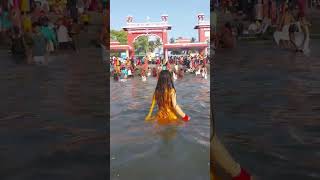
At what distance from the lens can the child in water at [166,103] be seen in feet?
16.4

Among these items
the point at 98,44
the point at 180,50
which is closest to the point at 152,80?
the point at 180,50

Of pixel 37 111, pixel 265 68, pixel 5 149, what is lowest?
pixel 5 149

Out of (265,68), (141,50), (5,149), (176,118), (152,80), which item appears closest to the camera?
(5,149)

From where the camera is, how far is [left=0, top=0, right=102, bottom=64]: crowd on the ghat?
155 inches

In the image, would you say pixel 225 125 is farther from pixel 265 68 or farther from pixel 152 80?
pixel 152 80

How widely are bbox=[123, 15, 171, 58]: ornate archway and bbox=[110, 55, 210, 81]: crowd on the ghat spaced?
0.58 feet

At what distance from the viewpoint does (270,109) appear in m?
4.06

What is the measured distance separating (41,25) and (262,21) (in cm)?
204

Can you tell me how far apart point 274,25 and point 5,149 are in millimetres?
2675

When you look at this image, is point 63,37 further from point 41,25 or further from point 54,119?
point 54,119

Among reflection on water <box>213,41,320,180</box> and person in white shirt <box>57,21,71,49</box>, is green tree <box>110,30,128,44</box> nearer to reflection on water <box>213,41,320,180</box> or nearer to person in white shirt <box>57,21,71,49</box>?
person in white shirt <box>57,21,71,49</box>

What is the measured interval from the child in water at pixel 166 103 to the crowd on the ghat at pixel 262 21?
42.9 inches

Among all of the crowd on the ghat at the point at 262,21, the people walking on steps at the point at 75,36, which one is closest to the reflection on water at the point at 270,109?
the crowd on the ghat at the point at 262,21

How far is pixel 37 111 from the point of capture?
396cm
